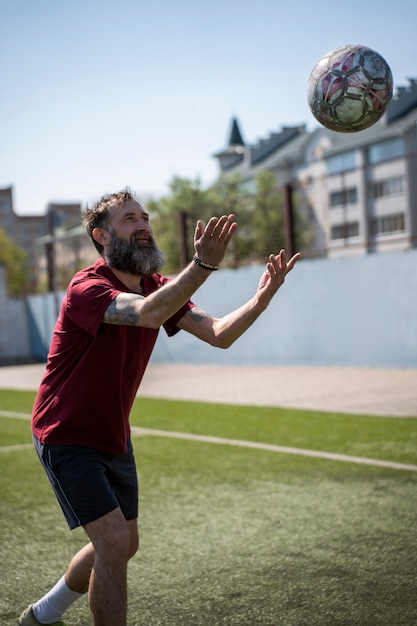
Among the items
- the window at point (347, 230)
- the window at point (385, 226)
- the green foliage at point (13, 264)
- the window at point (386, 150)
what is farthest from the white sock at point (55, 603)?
the green foliage at point (13, 264)

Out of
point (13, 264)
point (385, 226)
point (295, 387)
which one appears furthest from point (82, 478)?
point (13, 264)

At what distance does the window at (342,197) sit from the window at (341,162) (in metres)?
44.8

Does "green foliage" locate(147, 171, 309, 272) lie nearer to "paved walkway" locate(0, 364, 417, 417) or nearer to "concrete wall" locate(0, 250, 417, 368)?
"concrete wall" locate(0, 250, 417, 368)

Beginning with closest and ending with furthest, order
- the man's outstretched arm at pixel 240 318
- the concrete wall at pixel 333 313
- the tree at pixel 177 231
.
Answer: the man's outstretched arm at pixel 240 318 < the concrete wall at pixel 333 313 < the tree at pixel 177 231

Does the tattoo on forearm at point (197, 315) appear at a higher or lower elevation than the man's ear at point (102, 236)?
lower

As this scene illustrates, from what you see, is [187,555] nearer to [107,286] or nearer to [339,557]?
[339,557]

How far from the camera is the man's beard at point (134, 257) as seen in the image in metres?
3.68

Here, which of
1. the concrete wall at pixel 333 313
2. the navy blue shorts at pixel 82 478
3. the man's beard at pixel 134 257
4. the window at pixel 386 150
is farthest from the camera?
the window at pixel 386 150

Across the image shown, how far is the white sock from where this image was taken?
3.82 m

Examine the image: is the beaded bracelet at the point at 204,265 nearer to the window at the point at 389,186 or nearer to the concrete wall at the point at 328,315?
the concrete wall at the point at 328,315

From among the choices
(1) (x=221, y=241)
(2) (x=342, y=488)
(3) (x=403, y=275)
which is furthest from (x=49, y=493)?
(3) (x=403, y=275)

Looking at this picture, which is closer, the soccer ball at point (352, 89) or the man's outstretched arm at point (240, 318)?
the man's outstretched arm at point (240, 318)

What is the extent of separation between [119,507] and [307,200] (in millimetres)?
16966

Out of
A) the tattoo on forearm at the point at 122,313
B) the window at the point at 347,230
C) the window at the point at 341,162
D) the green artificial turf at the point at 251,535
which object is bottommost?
the green artificial turf at the point at 251,535
